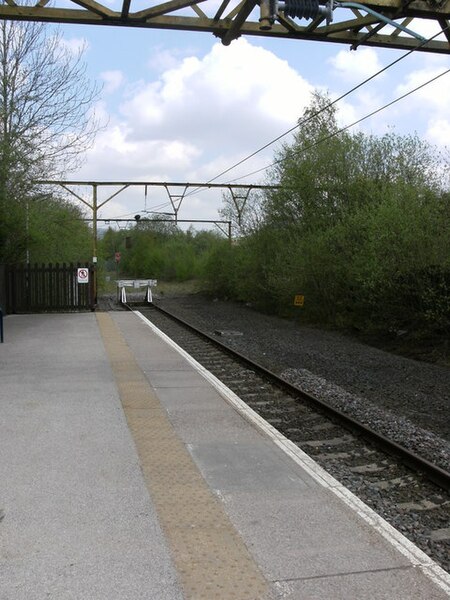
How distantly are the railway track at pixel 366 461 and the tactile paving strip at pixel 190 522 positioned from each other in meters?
1.36

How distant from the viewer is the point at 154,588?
3.29 m

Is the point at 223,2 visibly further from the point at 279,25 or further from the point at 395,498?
the point at 395,498

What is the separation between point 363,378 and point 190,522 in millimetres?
7955

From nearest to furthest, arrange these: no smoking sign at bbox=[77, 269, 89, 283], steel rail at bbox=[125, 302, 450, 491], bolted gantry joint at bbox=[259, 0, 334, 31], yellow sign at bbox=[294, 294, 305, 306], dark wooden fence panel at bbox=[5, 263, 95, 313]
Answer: steel rail at bbox=[125, 302, 450, 491], bolted gantry joint at bbox=[259, 0, 334, 31], dark wooden fence panel at bbox=[5, 263, 95, 313], no smoking sign at bbox=[77, 269, 89, 283], yellow sign at bbox=[294, 294, 305, 306]

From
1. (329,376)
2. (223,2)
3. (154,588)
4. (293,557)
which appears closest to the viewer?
(154,588)

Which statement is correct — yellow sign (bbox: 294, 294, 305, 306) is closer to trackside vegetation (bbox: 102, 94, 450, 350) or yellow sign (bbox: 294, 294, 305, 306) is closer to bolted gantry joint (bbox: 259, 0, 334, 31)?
trackside vegetation (bbox: 102, 94, 450, 350)

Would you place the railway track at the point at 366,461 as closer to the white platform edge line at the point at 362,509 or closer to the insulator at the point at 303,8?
the white platform edge line at the point at 362,509

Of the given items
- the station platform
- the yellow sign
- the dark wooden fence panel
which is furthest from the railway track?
the dark wooden fence panel

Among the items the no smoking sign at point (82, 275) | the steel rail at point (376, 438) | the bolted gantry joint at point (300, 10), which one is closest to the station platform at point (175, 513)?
the steel rail at point (376, 438)

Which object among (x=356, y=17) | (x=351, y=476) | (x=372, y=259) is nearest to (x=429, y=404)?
(x=351, y=476)

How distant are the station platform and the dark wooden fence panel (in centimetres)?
1417

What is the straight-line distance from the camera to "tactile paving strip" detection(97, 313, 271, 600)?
10.9 feet

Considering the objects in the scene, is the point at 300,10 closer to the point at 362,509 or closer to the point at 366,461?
the point at 366,461

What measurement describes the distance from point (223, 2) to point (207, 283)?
32.9 m
